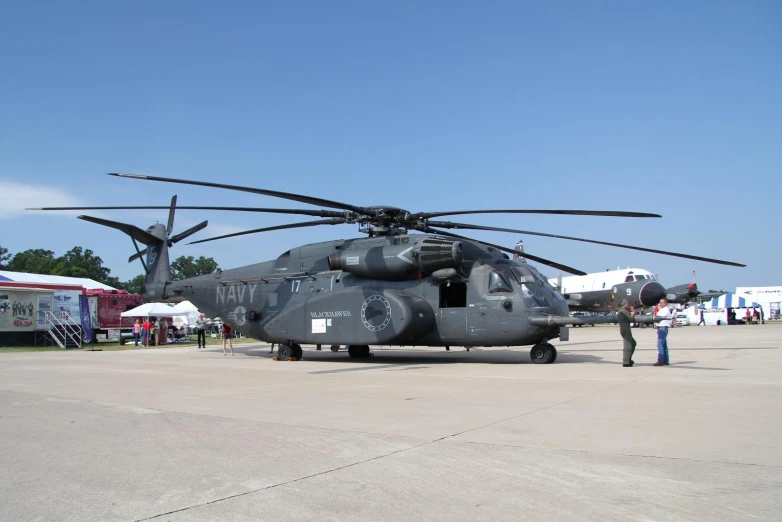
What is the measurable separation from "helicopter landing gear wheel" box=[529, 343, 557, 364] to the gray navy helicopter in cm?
3

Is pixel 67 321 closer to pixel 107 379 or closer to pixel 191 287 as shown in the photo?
pixel 191 287

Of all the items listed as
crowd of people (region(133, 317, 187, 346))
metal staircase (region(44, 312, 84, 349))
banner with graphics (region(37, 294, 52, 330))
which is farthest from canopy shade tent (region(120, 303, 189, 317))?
banner with graphics (region(37, 294, 52, 330))

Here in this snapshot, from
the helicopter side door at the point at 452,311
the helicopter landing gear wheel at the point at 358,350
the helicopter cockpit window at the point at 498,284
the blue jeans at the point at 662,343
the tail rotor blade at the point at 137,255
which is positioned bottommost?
the helicopter landing gear wheel at the point at 358,350

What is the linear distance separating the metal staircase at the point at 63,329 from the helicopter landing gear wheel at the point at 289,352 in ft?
61.3

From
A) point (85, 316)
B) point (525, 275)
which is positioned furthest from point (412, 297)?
point (85, 316)

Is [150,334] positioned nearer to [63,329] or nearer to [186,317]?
[63,329]

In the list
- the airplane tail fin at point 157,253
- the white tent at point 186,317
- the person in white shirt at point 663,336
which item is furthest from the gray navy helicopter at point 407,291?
the white tent at point 186,317

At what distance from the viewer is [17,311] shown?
33.3 metres

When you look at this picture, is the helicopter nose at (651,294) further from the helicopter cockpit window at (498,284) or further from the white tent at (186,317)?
the white tent at (186,317)

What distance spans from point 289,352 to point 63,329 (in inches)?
812

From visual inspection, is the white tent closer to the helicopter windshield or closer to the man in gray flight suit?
the helicopter windshield

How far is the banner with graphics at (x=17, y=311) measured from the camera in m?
32.8

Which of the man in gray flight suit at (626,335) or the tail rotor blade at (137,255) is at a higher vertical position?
the tail rotor blade at (137,255)

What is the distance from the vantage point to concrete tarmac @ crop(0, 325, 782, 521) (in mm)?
4027
